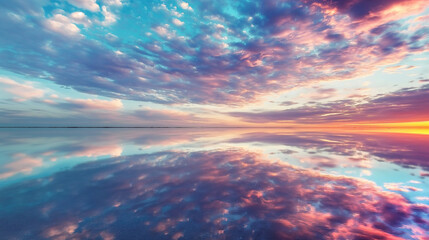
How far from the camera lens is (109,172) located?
1055cm

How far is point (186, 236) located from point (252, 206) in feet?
9.00

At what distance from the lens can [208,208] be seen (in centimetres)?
606

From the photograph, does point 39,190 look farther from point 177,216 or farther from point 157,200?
point 177,216

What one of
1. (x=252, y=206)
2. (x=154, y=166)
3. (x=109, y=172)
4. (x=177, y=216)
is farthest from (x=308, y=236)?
(x=109, y=172)

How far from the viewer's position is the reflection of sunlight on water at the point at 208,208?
4.81 meters

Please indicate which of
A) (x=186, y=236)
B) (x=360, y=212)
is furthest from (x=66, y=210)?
(x=360, y=212)

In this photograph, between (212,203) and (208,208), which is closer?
(208,208)

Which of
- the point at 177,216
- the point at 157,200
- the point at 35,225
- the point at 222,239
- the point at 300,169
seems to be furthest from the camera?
the point at 300,169

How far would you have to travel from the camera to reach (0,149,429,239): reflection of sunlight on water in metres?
4.81

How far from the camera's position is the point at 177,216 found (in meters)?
5.51

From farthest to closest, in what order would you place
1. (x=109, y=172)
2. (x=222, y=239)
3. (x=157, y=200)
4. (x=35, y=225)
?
(x=109, y=172) → (x=157, y=200) → (x=35, y=225) → (x=222, y=239)

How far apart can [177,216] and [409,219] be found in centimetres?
747

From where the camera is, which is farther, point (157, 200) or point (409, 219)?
point (157, 200)

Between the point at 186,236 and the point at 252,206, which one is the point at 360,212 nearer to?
the point at 252,206
